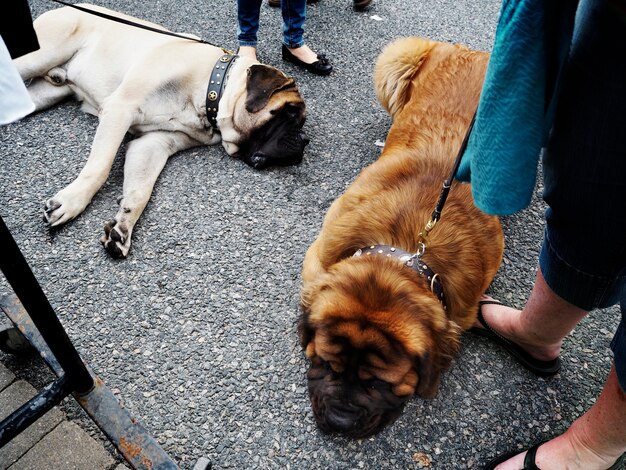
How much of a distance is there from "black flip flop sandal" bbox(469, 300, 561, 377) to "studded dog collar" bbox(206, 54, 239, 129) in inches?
A: 88.3

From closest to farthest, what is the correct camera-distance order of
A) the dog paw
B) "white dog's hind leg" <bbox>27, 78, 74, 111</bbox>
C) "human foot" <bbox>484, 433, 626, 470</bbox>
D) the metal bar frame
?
the metal bar frame, "human foot" <bbox>484, 433, 626, 470</bbox>, the dog paw, "white dog's hind leg" <bbox>27, 78, 74, 111</bbox>

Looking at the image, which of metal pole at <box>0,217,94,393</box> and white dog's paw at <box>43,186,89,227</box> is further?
white dog's paw at <box>43,186,89,227</box>

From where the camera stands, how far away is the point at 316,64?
14.9 feet

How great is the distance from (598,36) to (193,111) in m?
2.96

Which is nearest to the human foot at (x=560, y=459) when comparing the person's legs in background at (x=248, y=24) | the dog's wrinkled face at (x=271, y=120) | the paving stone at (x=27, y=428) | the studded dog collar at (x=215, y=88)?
the paving stone at (x=27, y=428)

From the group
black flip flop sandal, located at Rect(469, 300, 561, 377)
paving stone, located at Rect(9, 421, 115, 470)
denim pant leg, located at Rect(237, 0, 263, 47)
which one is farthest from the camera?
denim pant leg, located at Rect(237, 0, 263, 47)

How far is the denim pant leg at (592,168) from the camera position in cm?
121

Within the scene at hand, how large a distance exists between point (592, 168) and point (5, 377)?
254 cm

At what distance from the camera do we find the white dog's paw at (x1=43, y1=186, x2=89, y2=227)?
9.82 feet

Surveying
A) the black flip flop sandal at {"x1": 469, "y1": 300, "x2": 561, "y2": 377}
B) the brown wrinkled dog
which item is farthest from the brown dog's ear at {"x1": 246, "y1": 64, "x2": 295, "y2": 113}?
the black flip flop sandal at {"x1": 469, "y1": 300, "x2": 561, "y2": 377}

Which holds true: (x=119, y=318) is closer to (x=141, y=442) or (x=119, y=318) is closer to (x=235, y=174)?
(x=141, y=442)

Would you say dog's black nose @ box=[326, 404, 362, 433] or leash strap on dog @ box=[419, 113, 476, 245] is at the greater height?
leash strap on dog @ box=[419, 113, 476, 245]

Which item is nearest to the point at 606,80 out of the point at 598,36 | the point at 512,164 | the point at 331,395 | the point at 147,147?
the point at 598,36

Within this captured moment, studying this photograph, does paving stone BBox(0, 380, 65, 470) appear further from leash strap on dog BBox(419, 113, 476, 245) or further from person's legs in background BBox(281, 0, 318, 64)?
person's legs in background BBox(281, 0, 318, 64)
